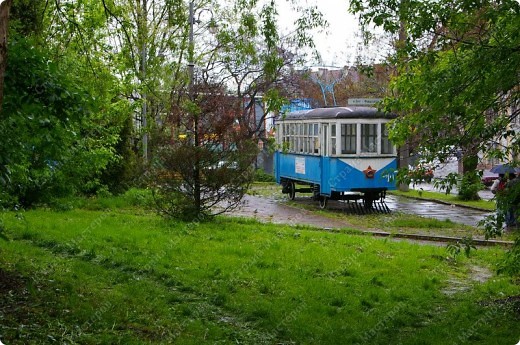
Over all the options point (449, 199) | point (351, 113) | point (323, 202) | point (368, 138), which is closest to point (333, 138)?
point (351, 113)

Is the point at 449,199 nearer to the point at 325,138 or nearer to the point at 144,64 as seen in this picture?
the point at 325,138

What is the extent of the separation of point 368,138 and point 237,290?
12.8 metres

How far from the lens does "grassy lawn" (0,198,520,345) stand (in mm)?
6164

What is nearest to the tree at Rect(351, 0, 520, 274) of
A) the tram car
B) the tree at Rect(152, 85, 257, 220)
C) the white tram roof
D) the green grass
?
the tree at Rect(152, 85, 257, 220)

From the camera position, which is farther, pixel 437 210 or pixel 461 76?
pixel 437 210

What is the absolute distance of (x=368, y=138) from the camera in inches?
778

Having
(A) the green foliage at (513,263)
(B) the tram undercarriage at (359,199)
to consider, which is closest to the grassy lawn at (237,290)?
(A) the green foliage at (513,263)

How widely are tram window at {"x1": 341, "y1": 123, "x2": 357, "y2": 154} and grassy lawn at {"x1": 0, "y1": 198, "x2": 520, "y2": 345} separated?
7729 millimetres

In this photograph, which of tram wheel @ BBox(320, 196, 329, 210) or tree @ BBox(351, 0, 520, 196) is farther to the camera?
tram wheel @ BBox(320, 196, 329, 210)

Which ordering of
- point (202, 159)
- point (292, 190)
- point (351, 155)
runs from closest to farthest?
1. point (202, 159)
2. point (351, 155)
3. point (292, 190)

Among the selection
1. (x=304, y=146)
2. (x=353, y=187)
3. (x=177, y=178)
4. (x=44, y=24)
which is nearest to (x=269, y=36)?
(x=44, y=24)

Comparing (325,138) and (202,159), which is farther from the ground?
(325,138)

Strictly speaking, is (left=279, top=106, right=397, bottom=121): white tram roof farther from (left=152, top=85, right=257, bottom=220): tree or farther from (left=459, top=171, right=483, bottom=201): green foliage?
(left=459, top=171, right=483, bottom=201): green foliage

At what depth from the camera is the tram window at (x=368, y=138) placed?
19703mm
